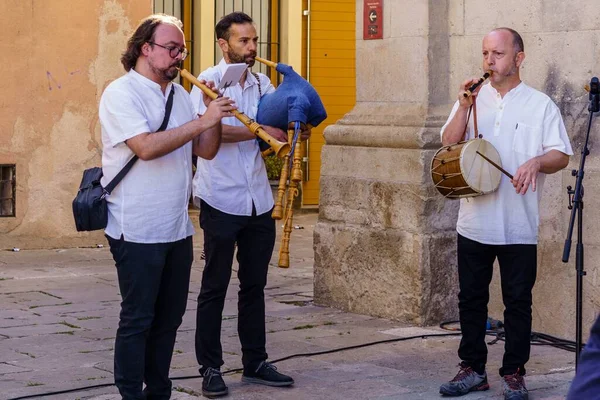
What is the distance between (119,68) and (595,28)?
18.9 ft

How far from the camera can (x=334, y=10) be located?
14.7m

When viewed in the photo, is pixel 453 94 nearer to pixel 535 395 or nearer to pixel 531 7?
pixel 531 7

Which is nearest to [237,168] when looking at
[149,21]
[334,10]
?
[149,21]

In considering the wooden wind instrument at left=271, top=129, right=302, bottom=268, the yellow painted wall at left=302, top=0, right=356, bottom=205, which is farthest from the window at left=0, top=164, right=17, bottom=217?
the wooden wind instrument at left=271, top=129, right=302, bottom=268

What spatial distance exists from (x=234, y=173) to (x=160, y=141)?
3.35 ft

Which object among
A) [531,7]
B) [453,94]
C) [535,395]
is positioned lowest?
[535,395]

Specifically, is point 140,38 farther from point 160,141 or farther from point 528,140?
point 528,140

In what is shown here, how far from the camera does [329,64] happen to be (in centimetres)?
1472

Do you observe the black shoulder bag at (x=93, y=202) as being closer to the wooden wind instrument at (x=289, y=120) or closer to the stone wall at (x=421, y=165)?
the wooden wind instrument at (x=289, y=120)

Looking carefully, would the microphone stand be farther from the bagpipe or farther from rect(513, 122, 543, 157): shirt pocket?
the bagpipe

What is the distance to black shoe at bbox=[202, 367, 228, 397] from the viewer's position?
5633 millimetres

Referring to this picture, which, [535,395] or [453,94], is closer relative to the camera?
[535,395]

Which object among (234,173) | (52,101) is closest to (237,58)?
(234,173)

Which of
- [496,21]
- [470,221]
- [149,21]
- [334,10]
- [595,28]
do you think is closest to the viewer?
[149,21]
